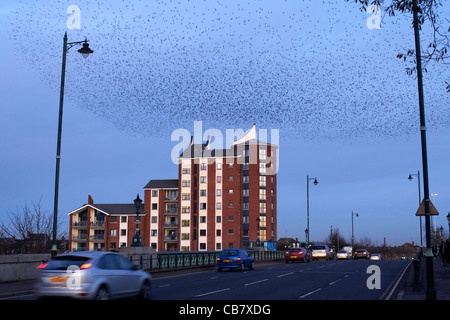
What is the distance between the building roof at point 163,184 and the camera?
368 feet

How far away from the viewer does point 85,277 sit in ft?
41.6

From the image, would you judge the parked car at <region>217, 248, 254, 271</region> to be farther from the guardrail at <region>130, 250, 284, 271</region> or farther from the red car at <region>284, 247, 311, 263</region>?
the red car at <region>284, 247, 311, 263</region>

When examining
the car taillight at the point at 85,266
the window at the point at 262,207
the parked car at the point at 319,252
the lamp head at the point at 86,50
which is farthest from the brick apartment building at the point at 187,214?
the car taillight at the point at 85,266

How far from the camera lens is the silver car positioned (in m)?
12.6

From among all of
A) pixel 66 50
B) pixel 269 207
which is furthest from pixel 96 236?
pixel 66 50

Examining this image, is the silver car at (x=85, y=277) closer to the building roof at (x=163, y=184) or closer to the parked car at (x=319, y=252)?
the parked car at (x=319, y=252)

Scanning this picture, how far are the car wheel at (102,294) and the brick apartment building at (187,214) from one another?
9290 cm

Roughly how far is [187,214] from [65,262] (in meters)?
97.1

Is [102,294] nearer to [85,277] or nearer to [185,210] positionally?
[85,277]

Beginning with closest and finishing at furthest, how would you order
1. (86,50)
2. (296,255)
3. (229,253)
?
1. (86,50)
2. (229,253)
3. (296,255)

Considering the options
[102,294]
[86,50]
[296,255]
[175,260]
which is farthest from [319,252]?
[102,294]
